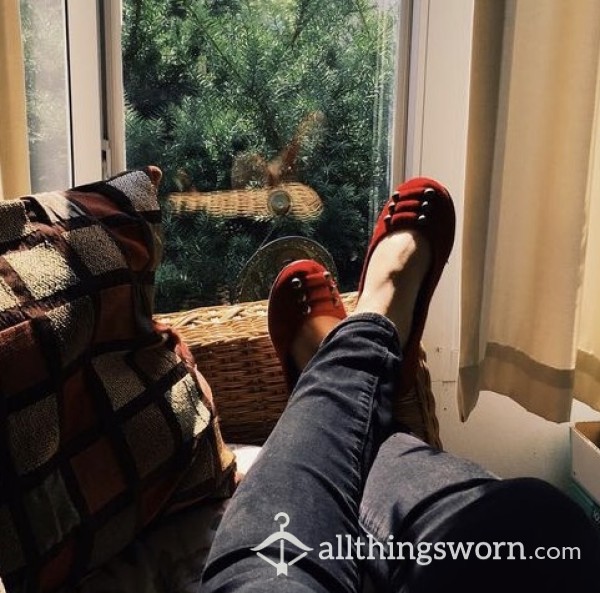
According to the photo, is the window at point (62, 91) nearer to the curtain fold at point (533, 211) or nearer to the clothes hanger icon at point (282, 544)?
the curtain fold at point (533, 211)

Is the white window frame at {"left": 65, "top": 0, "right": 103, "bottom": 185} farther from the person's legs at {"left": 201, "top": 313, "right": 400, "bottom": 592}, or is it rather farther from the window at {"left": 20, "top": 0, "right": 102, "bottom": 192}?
the person's legs at {"left": 201, "top": 313, "right": 400, "bottom": 592}

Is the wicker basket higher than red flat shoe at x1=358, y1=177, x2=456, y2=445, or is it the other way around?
red flat shoe at x1=358, y1=177, x2=456, y2=445

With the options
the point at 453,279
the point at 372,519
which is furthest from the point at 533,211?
the point at 372,519

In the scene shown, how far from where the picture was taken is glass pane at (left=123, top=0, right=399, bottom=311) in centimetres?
144

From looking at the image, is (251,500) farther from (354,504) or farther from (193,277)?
(193,277)

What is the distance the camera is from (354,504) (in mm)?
842

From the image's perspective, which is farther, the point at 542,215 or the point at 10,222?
the point at 542,215

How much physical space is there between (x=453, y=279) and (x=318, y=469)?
769mm

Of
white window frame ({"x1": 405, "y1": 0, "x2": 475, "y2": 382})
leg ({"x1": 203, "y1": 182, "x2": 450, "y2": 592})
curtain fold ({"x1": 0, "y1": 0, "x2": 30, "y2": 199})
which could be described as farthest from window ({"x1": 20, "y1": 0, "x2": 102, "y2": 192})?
white window frame ({"x1": 405, "y1": 0, "x2": 475, "y2": 382})

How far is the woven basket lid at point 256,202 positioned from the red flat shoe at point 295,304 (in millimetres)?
220

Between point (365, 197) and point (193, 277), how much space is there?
0.38 metres

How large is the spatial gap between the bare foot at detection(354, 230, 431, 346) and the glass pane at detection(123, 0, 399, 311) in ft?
0.87

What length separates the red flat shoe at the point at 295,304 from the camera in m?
1.20

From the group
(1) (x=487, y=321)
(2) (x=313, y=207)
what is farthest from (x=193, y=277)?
(1) (x=487, y=321)
